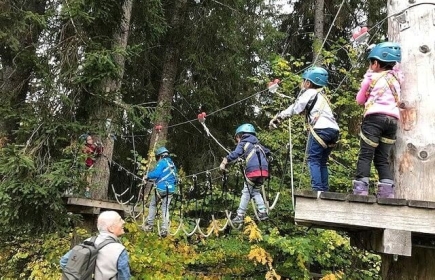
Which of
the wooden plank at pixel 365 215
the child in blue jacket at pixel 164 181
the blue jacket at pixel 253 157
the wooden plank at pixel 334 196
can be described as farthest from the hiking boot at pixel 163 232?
the wooden plank at pixel 334 196

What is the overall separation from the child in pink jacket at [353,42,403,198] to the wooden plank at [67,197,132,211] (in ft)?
11.9

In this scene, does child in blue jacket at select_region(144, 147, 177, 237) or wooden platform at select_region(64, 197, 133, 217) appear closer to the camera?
wooden platform at select_region(64, 197, 133, 217)

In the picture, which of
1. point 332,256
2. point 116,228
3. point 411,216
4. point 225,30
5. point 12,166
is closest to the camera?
point 411,216

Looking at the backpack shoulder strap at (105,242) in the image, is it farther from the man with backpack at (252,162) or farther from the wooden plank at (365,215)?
the man with backpack at (252,162)

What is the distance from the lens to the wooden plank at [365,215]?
253 cm

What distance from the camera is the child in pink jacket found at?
2.90 metres

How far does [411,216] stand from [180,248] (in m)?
4.43

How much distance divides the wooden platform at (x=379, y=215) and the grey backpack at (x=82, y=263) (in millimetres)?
1345

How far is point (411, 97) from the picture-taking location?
2.96 metres

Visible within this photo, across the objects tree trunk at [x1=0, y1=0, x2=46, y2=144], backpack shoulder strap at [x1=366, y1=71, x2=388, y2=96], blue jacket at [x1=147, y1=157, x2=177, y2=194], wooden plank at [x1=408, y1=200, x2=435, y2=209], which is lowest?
wooden plank at [x1=408, y1=200, x2=435, y2=209]

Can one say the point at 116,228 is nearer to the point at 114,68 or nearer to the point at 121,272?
the point at 121,272

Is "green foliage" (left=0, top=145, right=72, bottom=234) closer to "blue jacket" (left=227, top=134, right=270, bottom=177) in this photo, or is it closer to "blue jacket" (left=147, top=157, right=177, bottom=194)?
"blue jacket" (left=147, top=157, right=177, bottom=194)

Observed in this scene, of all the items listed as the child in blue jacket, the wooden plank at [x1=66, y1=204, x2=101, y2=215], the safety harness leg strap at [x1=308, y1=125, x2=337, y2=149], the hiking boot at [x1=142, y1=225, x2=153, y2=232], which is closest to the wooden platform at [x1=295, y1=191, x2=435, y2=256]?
the safety harness leg strap at [x1=308, y1=125, x2=337, y2=149]

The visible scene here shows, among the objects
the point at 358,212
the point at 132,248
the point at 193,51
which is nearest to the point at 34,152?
the point at 132,248
